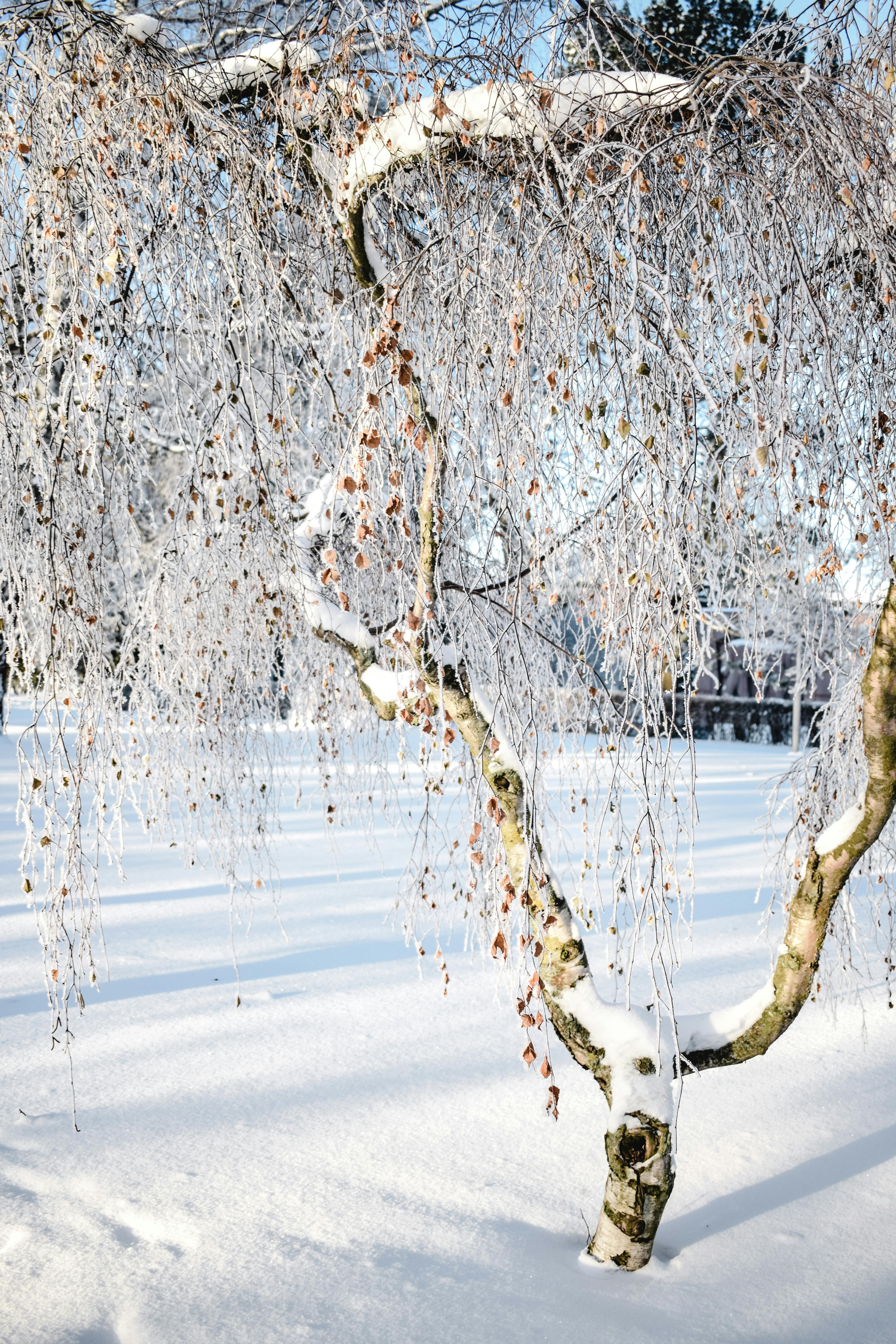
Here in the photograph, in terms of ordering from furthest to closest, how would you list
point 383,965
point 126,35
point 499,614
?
point 383,965, point 499,614, point 126,35

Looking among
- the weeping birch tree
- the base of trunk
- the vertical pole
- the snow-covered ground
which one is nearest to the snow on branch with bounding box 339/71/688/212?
the weeping birch tree

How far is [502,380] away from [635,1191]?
74.3 inches

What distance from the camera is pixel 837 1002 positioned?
160 inches

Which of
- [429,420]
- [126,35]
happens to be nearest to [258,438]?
[429,420]

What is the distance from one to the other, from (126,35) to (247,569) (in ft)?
4.49

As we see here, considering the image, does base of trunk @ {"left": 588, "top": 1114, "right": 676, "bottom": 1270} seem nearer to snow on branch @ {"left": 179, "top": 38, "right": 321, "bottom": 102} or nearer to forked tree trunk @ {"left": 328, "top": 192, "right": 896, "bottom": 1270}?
forked tree trunk @ {"left": 328, "top": 192, "right": 896, "bottom": 1270}

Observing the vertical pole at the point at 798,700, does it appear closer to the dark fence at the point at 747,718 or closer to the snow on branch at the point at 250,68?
the dark fence at the point at 747,718

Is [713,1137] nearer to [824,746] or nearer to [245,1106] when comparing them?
[824,746]

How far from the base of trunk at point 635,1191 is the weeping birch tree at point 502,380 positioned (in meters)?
0.01

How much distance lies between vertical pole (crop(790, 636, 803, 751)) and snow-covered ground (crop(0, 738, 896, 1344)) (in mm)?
1416

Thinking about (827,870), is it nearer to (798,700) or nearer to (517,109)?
(517,109)

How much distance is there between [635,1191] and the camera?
2213 mm

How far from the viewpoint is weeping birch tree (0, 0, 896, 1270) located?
1770 millimetres

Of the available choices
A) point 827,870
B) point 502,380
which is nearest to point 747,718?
point 827,870
